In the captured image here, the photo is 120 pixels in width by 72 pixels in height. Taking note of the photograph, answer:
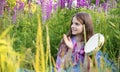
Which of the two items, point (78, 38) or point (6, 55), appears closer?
point (6, 55)

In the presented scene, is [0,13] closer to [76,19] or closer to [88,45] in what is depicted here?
[76,19]

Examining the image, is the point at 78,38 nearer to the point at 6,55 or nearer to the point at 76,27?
the point at 76,27

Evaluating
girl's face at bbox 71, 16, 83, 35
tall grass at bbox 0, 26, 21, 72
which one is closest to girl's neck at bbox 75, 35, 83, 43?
girl's face at bbox 71, 16, 83, 35

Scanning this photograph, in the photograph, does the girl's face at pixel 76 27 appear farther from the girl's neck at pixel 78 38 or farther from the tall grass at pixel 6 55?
the tall grass at pixel 6 55

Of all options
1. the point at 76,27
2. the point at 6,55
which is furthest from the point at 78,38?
the point at 6,55

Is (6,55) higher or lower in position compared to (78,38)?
higher

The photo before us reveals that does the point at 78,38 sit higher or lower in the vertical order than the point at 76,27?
lower

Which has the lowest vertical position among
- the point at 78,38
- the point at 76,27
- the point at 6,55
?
the point at 78,38

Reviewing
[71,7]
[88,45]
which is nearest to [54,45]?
[71,7]

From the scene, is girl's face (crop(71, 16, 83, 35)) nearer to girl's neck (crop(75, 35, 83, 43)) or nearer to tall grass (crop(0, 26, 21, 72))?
girl's neck (crop(75, 35, 83, 43))

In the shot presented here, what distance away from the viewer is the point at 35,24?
6277mm

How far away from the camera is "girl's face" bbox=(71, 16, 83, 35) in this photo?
444cm

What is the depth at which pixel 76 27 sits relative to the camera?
4.43 metres

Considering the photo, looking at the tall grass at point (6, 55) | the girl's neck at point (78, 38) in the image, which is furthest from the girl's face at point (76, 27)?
the tall grass at point (6, 55)
